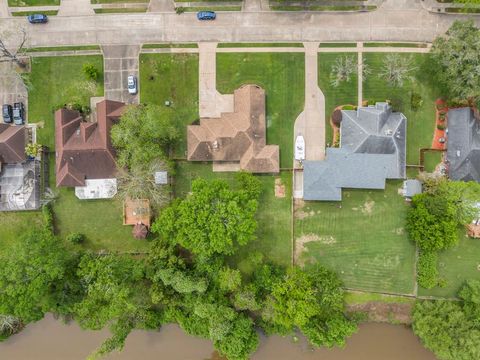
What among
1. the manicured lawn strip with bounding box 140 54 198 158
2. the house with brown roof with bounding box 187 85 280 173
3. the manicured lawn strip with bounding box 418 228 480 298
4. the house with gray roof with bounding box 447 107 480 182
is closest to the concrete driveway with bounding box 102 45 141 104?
the manicured lawn strip with bounding box 140 54 198 158

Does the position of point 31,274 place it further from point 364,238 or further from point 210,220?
point 364,238

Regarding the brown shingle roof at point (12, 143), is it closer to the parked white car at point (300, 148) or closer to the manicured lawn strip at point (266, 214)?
the manicured lawn strip at point (266, 214)

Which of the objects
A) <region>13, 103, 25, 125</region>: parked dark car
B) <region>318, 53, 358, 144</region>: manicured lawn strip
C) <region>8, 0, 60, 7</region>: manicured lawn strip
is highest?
<region>8, 0, 60, 7</region>: manicured lawn strip

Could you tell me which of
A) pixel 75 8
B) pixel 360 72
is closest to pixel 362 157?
pixel 360 72

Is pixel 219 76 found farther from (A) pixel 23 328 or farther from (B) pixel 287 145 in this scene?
(A) pixel 23 328

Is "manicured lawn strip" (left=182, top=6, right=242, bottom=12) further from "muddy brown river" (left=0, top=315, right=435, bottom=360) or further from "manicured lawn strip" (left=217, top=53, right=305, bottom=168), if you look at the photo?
"muddy brown river" (left=0, top=315, right=435, bottom=360)

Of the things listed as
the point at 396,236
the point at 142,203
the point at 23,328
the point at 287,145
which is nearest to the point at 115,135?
the point at 142,203
